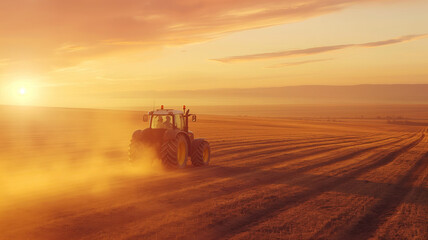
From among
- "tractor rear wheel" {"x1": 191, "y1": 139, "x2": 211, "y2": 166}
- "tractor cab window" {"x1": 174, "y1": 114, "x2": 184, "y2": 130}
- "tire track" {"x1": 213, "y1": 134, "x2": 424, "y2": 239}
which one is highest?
"tractor cab window" {"x1": 174, "y1": 114, "x2": 184, "y2": 130}

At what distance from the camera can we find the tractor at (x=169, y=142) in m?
12.8

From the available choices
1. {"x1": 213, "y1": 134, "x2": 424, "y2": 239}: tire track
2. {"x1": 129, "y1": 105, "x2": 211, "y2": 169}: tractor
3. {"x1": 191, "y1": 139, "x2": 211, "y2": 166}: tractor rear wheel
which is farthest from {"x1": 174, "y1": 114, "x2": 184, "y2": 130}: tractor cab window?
{"x1": 213, "y1": 134, "x2": 424, "y2": 239}: tire track

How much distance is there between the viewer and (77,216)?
7.50 meters

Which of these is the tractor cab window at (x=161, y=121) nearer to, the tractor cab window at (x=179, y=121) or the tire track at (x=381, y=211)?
the tractor cab window at (x=179, y=121)

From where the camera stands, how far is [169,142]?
12797 millimetres

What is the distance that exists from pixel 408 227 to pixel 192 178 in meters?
6.19

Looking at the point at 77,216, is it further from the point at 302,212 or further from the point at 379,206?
the point at 379,206

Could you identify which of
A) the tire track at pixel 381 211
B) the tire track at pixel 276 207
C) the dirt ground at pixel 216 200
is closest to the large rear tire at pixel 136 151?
the dirt ground at pixel 216 200

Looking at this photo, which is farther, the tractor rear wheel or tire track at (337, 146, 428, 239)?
the tractor rear wheel

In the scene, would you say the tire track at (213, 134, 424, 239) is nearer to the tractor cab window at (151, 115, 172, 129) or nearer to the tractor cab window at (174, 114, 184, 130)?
the tractor cab window at (174, 114, 184, 130)

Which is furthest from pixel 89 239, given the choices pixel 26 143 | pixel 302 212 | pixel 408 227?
pixel 26 143

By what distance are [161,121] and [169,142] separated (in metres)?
1.29

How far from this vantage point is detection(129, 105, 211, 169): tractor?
1277 centimetres

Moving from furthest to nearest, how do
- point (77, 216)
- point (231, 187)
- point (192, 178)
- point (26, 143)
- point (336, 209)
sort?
1. point (26, 143)
2. point (192, 178)
3. point (231, 187)
4. point (336, 209)
5. point (77, 216)
